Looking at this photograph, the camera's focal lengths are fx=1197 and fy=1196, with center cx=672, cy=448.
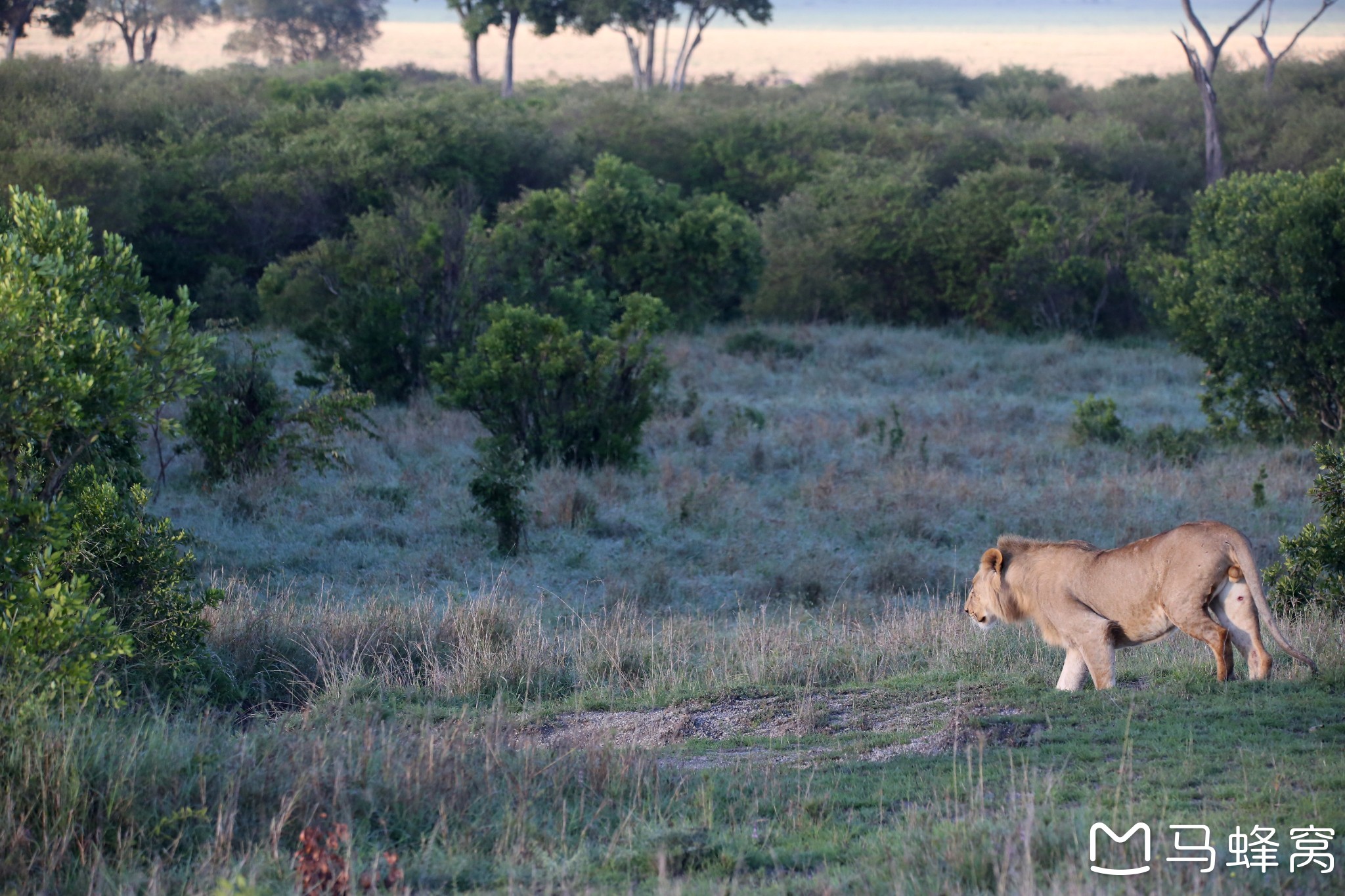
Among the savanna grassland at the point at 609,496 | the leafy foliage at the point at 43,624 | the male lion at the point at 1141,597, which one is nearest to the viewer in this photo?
the savanna grassland at the point at 609,496

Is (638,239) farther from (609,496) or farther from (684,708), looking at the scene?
(684,708)

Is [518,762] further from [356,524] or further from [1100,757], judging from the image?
[356,524]

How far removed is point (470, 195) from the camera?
909 inches

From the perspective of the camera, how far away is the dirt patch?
5164mm

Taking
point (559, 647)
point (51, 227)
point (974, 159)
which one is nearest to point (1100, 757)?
point (559, 647)

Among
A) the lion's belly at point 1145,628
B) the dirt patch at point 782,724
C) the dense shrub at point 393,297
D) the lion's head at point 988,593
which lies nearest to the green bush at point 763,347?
the dense shrub at point 393,297

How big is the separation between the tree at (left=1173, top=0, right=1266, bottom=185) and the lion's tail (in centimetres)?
2885

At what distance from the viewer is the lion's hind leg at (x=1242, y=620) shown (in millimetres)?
5387

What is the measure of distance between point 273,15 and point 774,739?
56210 mm

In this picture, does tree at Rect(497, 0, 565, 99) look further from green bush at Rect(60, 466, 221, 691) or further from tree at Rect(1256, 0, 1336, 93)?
green bush at Rect(60, 466, 221, 691)

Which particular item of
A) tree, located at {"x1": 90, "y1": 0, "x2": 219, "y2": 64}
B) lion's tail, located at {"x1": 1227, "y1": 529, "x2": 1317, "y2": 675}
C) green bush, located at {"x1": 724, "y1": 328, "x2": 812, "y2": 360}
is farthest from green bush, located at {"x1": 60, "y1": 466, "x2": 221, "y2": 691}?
tree, located at {"x1": 90, "y1": 0, "x2": 219, "y2": 64}

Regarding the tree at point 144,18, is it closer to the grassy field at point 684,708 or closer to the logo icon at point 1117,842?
the grassy field at point 684,708

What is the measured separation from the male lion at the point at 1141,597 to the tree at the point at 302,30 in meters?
54.3

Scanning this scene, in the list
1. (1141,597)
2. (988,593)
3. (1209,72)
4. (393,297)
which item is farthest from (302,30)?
(1141,597)
